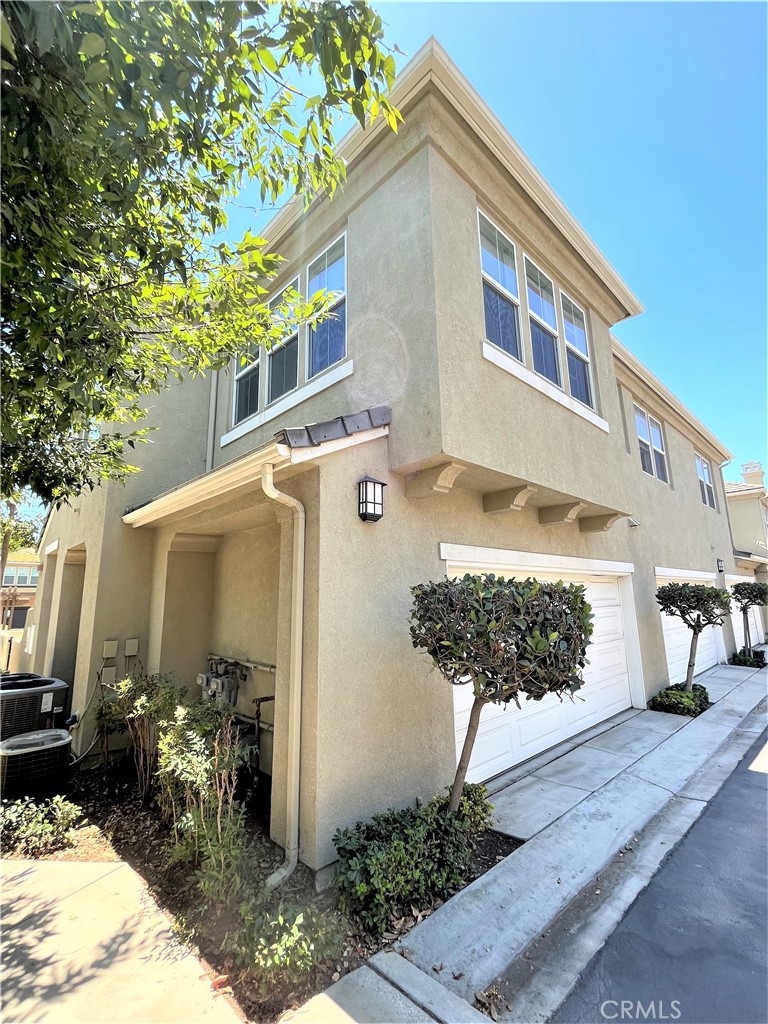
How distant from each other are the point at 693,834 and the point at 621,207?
32.9ft

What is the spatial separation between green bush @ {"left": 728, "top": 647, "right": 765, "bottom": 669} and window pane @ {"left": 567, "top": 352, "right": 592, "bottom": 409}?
12341 millimetres

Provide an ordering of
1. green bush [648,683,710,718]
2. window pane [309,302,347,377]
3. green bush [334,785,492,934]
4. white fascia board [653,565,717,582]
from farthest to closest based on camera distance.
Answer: white fascia board [653,565,717,582] → green bush [648,683,710,718] → window pane [309,302,347,377] → green bush [334,785,492,934]

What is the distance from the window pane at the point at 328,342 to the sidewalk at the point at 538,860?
5.92m

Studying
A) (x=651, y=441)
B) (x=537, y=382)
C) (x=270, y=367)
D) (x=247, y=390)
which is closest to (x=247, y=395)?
(x=247, y=390)

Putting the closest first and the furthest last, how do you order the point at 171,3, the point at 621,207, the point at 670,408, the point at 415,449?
the point at 171,3 < the point at 415,449 < the point at 621,207 < the point at 670,408

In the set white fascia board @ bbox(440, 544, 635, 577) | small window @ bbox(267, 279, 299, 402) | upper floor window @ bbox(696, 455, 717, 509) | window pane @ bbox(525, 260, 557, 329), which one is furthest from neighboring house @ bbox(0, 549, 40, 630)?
upper floor window @ bbox(696, 455, 717, 509)

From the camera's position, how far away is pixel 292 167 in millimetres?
3275

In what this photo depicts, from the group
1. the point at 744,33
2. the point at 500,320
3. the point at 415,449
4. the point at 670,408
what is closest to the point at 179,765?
the point at 415,449

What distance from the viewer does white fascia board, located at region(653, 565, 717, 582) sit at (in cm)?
1084

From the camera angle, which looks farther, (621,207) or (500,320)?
(621,207)

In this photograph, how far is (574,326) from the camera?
7680 mm

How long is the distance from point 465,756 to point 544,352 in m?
5.57

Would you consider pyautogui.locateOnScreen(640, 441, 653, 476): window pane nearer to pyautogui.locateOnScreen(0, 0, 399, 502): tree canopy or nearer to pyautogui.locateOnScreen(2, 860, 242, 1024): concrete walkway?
pyautogui.locateOnScreen(0, 0, 399, 502): tree canopy

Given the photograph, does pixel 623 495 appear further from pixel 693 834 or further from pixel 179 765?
pixel 179 765
